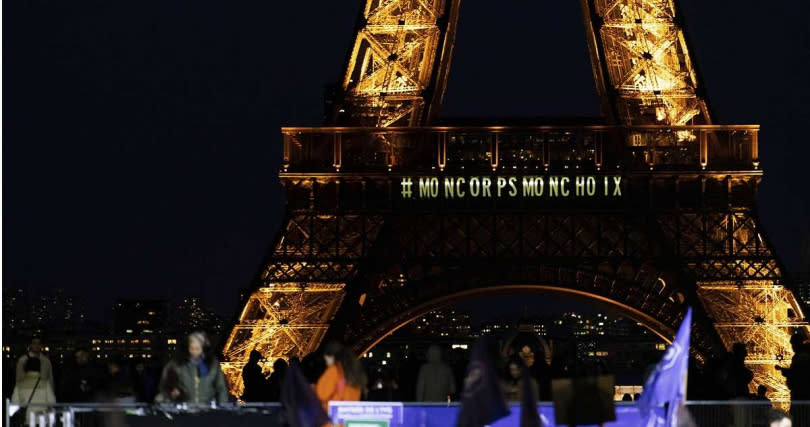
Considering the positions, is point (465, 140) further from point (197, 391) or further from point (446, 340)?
point (446, 340)

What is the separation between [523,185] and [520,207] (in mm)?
585

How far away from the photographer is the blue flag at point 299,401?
16.0m

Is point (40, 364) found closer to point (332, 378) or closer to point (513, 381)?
point (332, 378)

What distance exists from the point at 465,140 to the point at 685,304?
7548 mm

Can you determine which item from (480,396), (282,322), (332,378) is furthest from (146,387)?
(282,322)

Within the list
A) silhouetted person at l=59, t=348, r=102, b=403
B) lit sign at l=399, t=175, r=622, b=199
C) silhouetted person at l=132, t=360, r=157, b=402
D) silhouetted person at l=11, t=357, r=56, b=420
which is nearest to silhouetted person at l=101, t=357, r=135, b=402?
silhouetted person at l=59, t=348, r=102, b=403

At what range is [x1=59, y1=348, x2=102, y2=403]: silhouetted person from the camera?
20031 mm

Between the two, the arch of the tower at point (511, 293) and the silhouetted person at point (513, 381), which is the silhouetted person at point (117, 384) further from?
the arch of the tower at point (511, 293)

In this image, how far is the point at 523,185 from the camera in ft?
148

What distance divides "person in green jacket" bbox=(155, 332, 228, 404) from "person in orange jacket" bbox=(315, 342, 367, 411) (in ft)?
3.29

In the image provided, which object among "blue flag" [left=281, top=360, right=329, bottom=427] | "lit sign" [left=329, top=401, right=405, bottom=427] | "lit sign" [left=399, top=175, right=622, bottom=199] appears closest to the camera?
"blue flag" [left=281, top=360, right=329, bottom=427]

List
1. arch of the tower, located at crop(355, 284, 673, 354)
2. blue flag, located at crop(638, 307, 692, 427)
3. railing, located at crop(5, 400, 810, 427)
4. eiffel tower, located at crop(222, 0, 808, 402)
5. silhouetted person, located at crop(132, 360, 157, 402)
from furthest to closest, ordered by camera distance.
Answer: arch of the tower, located at crop(355, 284, 673, 354) < eiffel tower, located at crop(222, 0, 808, 402) < silhouetted person, located at crop(132, 360, 157, 402) < railing, located at crop(5, 400, 810, 427) < blue flag, located at crop(638, 307, 692, 427)

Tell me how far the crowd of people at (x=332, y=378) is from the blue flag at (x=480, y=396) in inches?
14.1

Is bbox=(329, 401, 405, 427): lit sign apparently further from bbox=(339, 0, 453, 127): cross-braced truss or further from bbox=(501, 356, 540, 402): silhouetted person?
bbox=(339, 0, 453, 127): cross-braced truss
